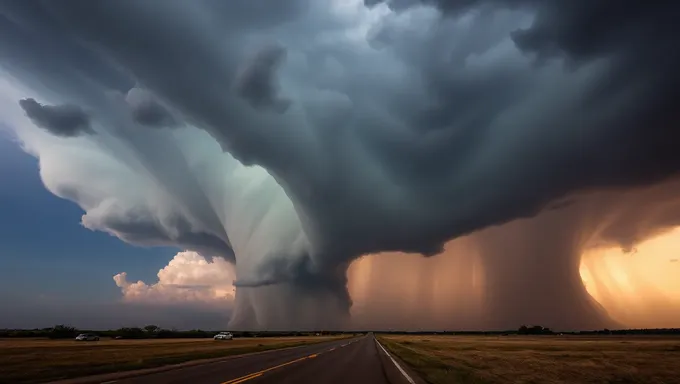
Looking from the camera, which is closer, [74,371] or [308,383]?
[308,383]

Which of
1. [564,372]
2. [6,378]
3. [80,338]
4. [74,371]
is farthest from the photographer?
[80,338]

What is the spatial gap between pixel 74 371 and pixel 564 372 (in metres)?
29.7

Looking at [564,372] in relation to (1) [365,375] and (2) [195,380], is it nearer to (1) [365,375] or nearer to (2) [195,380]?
(1) [365,375]

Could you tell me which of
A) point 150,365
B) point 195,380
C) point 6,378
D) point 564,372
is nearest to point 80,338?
point 150,365

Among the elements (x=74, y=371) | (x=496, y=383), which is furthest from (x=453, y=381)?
(x=74, y=371)

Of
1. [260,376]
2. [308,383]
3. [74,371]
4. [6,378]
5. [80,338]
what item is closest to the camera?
[308,383]

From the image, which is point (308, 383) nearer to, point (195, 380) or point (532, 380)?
point (195, 380)

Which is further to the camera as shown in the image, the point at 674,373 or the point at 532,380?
the point at 674,373

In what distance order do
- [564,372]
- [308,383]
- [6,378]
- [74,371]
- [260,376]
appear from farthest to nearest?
[564,372], [74,371], [6,378], [260,376], [308,383]

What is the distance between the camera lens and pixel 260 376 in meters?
19.9

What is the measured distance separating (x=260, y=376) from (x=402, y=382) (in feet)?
21.0

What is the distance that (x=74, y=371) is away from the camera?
24859 millimetres

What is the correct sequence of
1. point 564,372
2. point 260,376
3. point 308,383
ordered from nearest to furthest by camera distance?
point 308,383
point 260,376
point 564,372

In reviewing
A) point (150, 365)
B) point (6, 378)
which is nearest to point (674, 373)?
point (150, 365)
